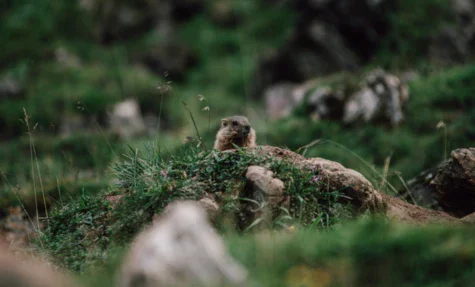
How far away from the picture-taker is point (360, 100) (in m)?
11.0

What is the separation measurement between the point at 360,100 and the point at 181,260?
8830mm

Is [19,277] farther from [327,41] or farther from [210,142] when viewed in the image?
[327,41]

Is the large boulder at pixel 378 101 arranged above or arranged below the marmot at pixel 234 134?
below

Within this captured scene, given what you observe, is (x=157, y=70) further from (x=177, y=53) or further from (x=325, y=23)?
(x=325, y=23)

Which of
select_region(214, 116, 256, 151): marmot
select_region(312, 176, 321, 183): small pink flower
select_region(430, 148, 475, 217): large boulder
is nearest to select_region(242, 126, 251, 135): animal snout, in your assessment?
select_region(214, 116, 256, 151): marmot

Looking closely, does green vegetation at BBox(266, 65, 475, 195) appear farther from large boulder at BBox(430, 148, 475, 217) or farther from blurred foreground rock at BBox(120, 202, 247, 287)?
blurred foreground rock at BBox(120, 202, 247, 287)

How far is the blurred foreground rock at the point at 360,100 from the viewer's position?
A: 10.8 m

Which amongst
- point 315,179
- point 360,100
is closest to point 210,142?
point 360,100

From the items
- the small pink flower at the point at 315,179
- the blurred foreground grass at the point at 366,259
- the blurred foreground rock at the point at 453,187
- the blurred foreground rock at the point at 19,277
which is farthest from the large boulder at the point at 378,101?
the blurred foreground rock at the point at 19,277

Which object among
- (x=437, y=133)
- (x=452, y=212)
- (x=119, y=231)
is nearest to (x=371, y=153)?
(x=437, y=133)

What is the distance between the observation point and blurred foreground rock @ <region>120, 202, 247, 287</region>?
9.32ft

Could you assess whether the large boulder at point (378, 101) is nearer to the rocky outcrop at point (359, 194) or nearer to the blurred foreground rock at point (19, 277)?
the rocky outcrop at point (359, 194)

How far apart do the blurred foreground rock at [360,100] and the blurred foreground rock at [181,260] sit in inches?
329

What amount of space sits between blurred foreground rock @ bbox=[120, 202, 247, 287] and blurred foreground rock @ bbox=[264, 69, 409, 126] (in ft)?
27.4
